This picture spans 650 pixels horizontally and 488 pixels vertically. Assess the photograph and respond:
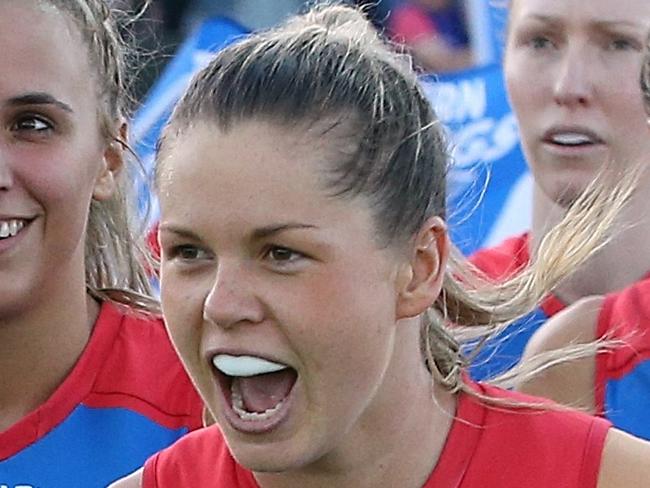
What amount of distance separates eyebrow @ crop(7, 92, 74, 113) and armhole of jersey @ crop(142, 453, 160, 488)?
0.66m

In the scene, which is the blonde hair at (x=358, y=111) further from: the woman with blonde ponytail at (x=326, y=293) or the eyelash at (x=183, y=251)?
the eyelash at (x=183, y=251)

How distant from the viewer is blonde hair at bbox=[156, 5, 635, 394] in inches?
111

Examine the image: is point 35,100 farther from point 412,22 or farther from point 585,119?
point 412,22

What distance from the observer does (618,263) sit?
439 cm

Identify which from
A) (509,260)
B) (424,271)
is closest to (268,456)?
(424,271)

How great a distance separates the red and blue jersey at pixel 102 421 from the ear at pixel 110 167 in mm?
265

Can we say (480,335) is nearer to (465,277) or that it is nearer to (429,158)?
(465,277)

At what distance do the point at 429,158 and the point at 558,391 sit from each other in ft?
2.70

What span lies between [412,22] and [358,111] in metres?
5.12

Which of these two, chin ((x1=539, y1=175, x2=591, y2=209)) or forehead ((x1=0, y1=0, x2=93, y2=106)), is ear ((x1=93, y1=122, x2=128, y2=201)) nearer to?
forehead ((x1=0, y1=0, x2=93, y2=106))

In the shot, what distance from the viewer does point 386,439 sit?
2.99 meters

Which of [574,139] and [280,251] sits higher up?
[574,139]

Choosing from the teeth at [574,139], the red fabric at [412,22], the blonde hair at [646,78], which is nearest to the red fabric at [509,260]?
the teeth at [574,139]

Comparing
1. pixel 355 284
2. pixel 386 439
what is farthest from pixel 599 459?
pixel 355 284
